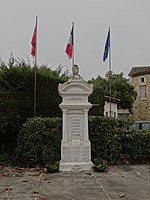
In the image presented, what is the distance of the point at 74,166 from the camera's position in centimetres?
826

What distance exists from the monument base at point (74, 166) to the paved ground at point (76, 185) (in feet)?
1.31

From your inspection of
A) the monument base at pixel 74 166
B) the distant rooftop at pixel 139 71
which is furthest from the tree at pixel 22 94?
the distant rooftop at pixel 139 71

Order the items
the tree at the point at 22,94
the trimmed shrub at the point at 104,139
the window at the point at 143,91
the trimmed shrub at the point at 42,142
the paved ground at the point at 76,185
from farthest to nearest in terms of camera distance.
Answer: the window at the point at 143,91
the tree at the point at 22,94
the trimmed shrub at the point at 104,139
the trimmed shrub at the point at 42,142
the paved ground at the point at 76,185

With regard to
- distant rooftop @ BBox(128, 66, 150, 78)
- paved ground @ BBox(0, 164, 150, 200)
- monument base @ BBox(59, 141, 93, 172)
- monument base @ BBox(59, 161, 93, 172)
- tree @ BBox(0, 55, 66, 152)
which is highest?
distant rooftop @ BBox(128, 66, 150, 78)

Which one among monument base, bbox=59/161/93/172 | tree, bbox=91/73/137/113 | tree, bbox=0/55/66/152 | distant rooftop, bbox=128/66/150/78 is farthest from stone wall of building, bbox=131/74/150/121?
monument base, bbox=59/161/93/172

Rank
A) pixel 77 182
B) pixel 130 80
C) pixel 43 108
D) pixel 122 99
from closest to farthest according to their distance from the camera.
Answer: pixel 77 182 < pixel 43 108 < pixel 122 99 < pixel 130 80

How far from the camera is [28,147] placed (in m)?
9.23

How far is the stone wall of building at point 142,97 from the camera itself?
29938 mm

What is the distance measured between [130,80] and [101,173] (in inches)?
1028

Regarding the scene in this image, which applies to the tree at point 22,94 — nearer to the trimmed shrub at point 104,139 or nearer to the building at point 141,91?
the trimmed shrub at point 104,139

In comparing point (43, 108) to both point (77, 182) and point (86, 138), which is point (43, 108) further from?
point (77, 182)

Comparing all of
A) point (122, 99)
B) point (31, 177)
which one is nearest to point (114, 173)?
point (31, 177)

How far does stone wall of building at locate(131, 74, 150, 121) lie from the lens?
29.9 meters

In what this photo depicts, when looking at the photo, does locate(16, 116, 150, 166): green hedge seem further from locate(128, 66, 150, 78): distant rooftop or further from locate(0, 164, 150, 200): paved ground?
locate(128, 66, 150, 78): distant rooftop
